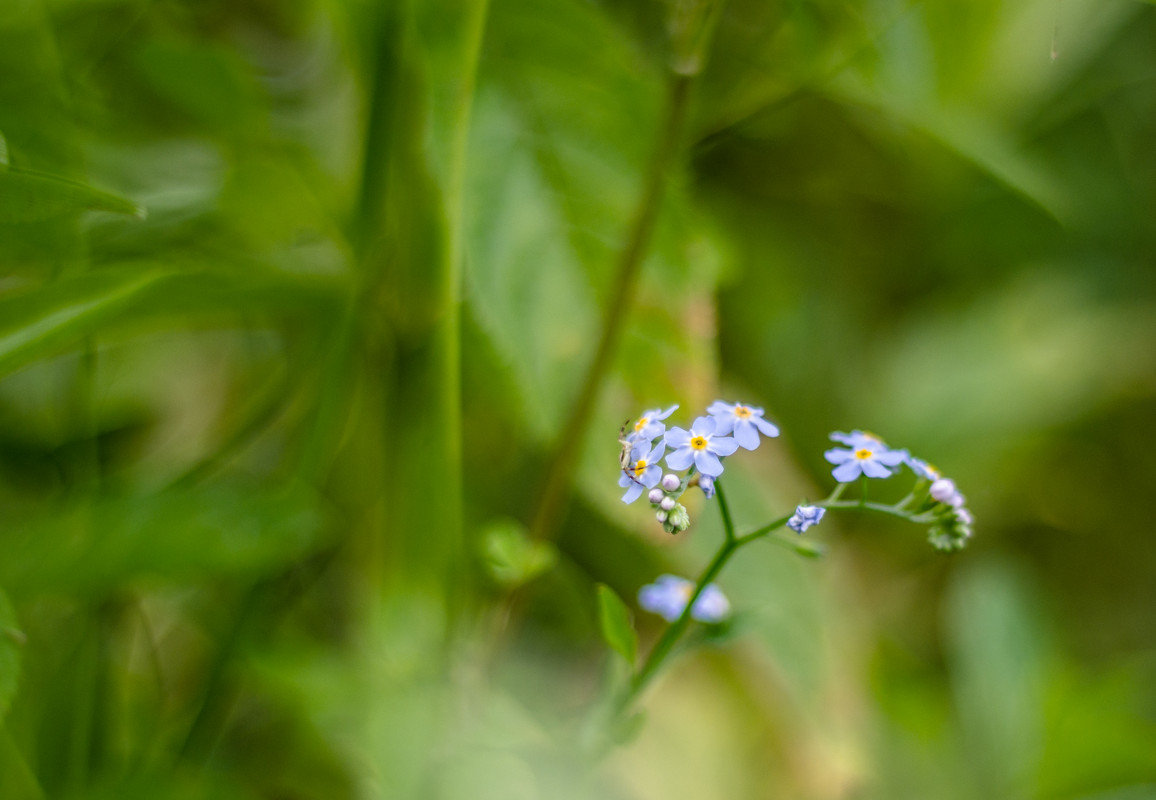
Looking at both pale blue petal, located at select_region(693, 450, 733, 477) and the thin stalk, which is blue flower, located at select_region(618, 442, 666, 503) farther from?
the thin stalk

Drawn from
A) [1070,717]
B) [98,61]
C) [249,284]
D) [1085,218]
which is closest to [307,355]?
[249,284]

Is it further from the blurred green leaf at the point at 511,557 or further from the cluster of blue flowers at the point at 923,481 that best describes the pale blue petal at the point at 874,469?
the blurred green leaf at the point at 511,557

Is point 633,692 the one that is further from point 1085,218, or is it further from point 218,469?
point 1085,218

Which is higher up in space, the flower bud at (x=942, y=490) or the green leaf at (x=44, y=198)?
the green leaf at (x=44, y=198)

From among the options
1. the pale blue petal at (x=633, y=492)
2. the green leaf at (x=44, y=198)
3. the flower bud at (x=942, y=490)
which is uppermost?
the green leaf at (x=44, y=198)

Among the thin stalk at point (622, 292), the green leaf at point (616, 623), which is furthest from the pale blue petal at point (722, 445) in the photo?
the thin stalk at point (622, 292)

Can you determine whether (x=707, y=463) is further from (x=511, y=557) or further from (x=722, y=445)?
(x=511, y=557)

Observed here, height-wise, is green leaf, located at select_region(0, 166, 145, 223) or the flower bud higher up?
green leaf, located at select_region(0, 166, 145, 223)

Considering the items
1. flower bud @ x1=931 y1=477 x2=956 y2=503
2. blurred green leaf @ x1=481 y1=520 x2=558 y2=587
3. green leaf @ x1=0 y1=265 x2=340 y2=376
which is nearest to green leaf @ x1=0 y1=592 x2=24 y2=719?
green leaf @ x1=0 y1=265 x2=340 y2=376
